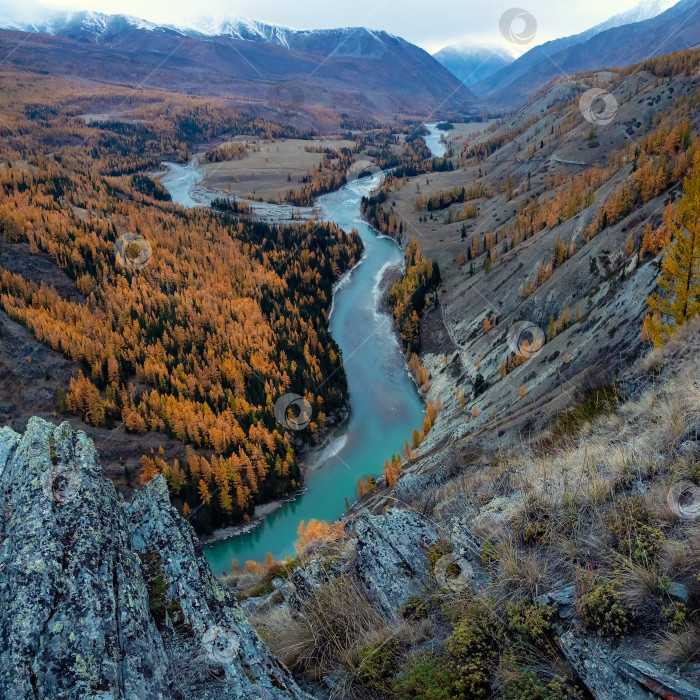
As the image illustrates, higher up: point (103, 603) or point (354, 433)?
point (103, 603)

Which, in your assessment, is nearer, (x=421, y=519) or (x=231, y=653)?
(x=231, y=653)

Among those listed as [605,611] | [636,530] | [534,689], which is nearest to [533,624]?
[534,689]

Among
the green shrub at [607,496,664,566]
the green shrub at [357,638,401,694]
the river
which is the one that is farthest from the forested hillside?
the green shrub at [607,496,664,566]

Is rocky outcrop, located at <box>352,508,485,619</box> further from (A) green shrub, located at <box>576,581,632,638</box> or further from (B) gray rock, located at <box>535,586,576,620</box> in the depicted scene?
(A) green shrub, located at <box>576,581,632,638</box>

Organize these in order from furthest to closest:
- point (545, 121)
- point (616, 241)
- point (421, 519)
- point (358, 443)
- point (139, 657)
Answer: point (545, 121)
point (358, 443)
point (616, 241)
point (421, 519)
point (139, 657)

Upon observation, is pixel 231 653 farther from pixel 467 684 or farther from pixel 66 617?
pixel 467 684

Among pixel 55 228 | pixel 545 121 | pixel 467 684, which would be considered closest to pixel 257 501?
pixel 467 684

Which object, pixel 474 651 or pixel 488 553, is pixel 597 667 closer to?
pixel 474 651
